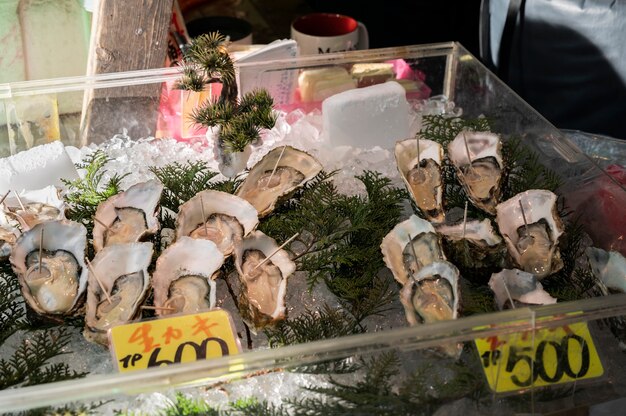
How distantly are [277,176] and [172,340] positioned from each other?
523mm

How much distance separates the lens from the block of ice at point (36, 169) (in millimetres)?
1457

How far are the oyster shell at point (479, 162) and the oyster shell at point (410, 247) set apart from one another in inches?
7.1

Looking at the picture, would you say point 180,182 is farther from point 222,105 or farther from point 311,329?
point 311,329

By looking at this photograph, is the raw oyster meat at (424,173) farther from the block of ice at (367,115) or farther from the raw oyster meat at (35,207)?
the raw oyster meat at (35,207)

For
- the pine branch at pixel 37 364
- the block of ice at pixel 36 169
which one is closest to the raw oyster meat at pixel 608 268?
the pine branch at pixel 37 364

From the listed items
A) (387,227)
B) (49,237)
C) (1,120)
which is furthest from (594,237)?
(1,120)

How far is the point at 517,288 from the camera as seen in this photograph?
122 cm

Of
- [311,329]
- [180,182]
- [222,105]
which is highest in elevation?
[222,105]

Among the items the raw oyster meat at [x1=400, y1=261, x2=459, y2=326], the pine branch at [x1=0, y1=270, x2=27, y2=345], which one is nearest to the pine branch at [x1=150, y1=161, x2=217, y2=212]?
the pine branch at [x1=0, y1=270, x2=27, y2=345]

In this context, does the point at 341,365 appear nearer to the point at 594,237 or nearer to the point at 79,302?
the point at 79,302

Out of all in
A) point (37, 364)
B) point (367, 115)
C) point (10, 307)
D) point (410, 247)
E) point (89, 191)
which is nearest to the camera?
point (37, 364)

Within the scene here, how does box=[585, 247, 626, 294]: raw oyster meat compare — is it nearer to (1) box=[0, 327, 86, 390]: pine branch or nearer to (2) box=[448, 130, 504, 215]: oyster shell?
(2) box=[448, 130, 504, 215]: oyster shell

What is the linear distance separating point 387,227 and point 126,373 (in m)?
0.62

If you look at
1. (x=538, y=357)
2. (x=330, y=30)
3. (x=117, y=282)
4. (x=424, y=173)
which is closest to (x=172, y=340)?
(x=117, y=282)
